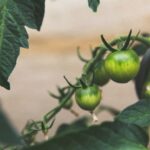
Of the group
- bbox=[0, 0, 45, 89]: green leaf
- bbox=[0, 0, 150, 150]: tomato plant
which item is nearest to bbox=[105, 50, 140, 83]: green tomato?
bbox=[0, 0, 150, 150]: tomato plant

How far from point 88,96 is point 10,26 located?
15 cm

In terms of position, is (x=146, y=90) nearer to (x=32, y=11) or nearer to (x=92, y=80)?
(x=92, y=80)

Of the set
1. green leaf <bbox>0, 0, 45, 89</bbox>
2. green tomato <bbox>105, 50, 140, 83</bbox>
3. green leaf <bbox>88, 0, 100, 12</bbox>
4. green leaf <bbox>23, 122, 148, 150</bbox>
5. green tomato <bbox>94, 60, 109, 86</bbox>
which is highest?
green leaf <bbox>88, 0, 100, 12</bbox>

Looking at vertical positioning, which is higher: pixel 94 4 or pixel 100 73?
pixel 94 4

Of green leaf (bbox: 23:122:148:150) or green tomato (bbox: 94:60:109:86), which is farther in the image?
green tomato (bbox: 94:60:109:86)

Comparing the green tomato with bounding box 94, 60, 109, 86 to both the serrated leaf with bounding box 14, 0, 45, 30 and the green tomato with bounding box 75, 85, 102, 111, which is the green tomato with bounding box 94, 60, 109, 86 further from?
the serrated leaf with bounding box 14, 0, 45, 30

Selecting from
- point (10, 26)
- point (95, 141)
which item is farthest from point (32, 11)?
point (95, 141)

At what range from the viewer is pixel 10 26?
55 centimetres

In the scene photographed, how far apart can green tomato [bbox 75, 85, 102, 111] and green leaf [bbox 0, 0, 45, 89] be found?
13cm

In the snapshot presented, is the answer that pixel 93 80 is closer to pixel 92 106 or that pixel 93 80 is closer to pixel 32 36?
pixel 92 106

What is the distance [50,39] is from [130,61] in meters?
1.57

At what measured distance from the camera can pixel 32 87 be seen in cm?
214

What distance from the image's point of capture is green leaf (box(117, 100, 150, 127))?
0.59 m

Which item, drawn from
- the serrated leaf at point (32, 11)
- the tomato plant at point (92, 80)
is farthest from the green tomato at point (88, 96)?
the serrated leaf at point (32, 11)
